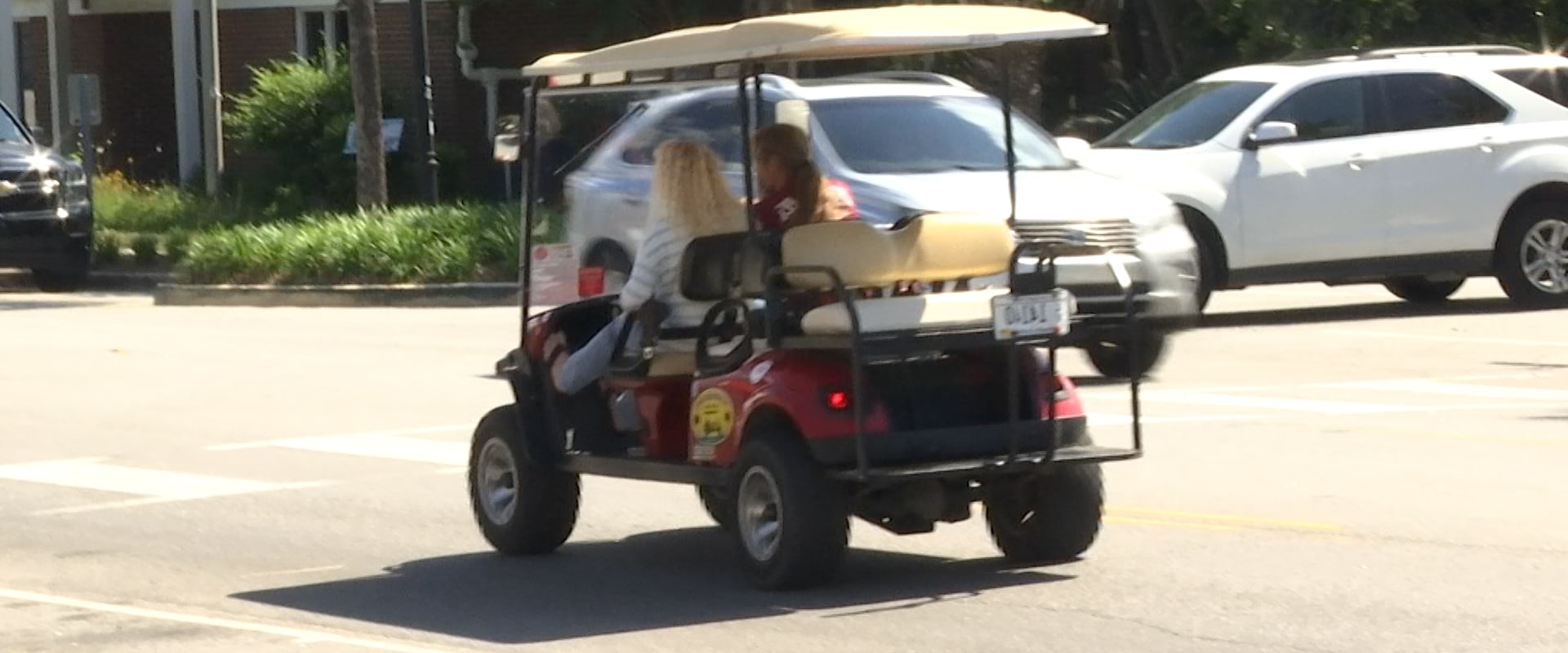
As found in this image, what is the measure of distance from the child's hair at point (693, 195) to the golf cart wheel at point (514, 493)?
1109 millimetres

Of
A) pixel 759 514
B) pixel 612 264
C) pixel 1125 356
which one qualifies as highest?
pixel 612 264

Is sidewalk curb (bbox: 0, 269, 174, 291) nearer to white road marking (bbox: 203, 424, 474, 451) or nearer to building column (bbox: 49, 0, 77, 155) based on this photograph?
building column (bbox: 49, 0, 77, 155)

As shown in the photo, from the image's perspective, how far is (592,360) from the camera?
941 centimetres

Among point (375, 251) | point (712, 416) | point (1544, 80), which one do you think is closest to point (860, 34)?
point (712, 416)

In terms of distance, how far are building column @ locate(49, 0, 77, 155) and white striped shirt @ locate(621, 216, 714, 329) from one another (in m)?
22.5

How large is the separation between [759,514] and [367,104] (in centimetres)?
1716

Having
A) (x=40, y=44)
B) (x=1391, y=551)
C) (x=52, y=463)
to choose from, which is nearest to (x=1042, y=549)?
(x=1391, y=551)

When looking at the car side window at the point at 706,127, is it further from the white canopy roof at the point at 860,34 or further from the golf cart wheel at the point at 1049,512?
the golf cart wheel at the point at 1049,512

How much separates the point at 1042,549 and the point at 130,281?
1907 centimetres

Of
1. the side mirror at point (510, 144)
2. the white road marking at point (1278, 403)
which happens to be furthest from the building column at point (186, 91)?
the side mirror at point (510, 144)

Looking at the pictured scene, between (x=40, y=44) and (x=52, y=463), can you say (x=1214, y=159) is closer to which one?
(x=52, y=463)

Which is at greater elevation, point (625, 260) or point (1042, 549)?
point (625, 260)

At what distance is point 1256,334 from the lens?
1753 centimetres

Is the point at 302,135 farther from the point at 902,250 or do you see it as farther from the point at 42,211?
the point at 902,250
